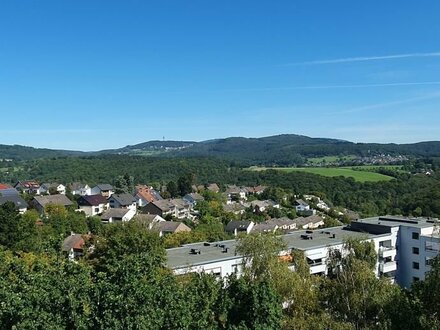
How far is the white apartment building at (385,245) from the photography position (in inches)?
1447

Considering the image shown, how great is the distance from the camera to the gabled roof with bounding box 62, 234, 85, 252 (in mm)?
49281

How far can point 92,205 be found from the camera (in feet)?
293

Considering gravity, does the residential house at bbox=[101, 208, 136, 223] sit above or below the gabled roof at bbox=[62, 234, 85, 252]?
below

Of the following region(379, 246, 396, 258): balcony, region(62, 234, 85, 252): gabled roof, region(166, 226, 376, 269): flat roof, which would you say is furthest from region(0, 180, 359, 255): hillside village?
region(379, 246, 396, 258): balcony

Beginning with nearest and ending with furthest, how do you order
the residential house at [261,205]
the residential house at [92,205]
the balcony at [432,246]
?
the balcony at [432,246] → the residential house at [92,205] → the residential house at [261,205]

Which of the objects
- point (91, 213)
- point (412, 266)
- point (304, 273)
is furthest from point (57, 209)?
point (304, 273)

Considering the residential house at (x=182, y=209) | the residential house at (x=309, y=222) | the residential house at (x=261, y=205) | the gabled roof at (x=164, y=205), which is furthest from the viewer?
the residential house at (x=261, y=205)

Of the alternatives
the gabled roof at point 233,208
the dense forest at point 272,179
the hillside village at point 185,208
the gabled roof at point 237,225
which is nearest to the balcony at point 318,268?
the hillside village at point 185,208

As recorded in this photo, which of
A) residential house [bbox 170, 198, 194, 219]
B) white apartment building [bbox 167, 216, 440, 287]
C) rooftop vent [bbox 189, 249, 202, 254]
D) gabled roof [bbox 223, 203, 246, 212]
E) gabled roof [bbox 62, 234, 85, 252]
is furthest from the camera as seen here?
gabled roof [bbox 223, 203, 246, 212]

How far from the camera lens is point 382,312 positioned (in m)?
18.2

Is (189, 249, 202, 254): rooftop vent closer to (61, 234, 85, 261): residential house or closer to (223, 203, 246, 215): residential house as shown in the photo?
(61, 234, 85, 261): residential house

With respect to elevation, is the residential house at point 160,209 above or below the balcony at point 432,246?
below

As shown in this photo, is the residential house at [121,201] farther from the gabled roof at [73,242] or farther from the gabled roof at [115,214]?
the gabled roof at [73,242]

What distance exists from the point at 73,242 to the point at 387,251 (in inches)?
1299
